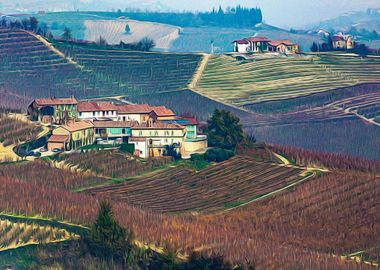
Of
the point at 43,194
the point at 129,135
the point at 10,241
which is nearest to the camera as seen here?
the point at 10,241

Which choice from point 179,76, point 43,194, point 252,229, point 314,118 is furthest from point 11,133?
point 179,76

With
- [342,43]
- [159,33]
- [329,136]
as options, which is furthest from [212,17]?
[329,136]

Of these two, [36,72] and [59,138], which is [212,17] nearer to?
[36,72]

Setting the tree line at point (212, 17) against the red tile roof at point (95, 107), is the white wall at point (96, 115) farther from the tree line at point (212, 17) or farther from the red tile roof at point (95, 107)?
the tree line at point (212, 17)

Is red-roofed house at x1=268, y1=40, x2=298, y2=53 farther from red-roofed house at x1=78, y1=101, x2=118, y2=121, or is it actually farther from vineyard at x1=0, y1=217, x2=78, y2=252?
vineyard at x1=0, y1=217, x2=78, y2=252

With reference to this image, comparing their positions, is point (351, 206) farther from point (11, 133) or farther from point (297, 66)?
point (297, 66)

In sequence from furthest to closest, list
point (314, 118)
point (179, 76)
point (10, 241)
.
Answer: point (179, 76), point (314, 118), point (10, 241)
